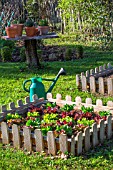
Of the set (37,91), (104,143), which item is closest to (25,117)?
(37,91)

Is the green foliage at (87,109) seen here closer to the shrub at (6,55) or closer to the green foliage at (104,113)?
the green foliage at (104,113)

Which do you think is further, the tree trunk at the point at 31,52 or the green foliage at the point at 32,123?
the tree trunk at the point at 31,52

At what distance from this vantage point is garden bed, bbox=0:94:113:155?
505 centimetres

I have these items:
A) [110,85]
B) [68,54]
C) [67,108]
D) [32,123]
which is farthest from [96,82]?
[68,54]

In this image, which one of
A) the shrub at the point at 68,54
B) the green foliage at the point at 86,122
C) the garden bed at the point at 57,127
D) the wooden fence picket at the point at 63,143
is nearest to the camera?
the wooden fence picket at the point at 63,143

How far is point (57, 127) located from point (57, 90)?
3203 mm

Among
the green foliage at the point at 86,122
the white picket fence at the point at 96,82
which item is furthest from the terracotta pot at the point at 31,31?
the green foliage at the point at 86,122

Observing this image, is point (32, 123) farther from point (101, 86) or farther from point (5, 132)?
point (101, 86)

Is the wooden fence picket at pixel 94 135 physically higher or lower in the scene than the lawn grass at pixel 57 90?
higher

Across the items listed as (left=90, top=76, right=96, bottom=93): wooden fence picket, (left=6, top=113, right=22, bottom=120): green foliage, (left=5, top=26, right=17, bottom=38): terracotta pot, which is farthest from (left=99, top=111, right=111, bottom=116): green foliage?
(left=5, top=26, right=17, bottom=38): terracotta pot

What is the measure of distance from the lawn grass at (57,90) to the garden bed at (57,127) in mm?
132

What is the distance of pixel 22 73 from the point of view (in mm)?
10641

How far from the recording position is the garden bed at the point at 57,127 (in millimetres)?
5051

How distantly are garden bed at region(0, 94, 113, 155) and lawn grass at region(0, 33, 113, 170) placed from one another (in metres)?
0.13
